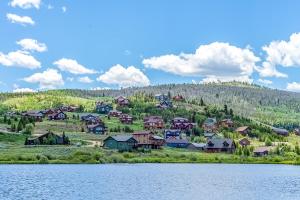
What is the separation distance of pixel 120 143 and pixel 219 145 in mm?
33181

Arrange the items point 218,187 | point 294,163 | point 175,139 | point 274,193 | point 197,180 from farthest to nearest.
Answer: point 175,139 → point 294,163 → point 197,180 → point 218,187 → point 274,193

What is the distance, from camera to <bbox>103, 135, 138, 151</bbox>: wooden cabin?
512 ft

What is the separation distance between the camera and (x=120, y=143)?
158750mm

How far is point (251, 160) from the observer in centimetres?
14750

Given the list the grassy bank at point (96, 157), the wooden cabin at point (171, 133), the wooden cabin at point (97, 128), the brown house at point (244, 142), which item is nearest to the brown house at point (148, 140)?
the wooden cabin at point (171, 133)

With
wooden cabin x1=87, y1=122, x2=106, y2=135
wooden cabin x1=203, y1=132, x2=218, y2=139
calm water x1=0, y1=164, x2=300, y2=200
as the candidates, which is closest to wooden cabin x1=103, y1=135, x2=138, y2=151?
wooden cabin x1=87, y1=122, x2=106, y2=135

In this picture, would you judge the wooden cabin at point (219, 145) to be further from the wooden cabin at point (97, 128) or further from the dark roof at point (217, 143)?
the wooden cabin at point (97, 128)

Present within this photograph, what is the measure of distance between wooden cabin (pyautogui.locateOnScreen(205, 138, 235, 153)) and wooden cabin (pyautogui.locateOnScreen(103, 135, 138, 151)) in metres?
26.1

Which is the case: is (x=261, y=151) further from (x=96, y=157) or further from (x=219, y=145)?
(x=96, y=157)

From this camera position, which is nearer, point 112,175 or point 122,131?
point 112,175

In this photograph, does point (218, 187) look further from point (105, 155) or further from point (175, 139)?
point (175, 139)

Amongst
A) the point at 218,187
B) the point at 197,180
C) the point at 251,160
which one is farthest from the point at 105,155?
the point at 218,187

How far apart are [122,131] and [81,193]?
127m

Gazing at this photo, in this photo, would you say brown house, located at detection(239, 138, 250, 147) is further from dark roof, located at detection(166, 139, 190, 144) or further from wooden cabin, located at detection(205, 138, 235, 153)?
dark roof, located at detection(166, 139, 190, 144)
